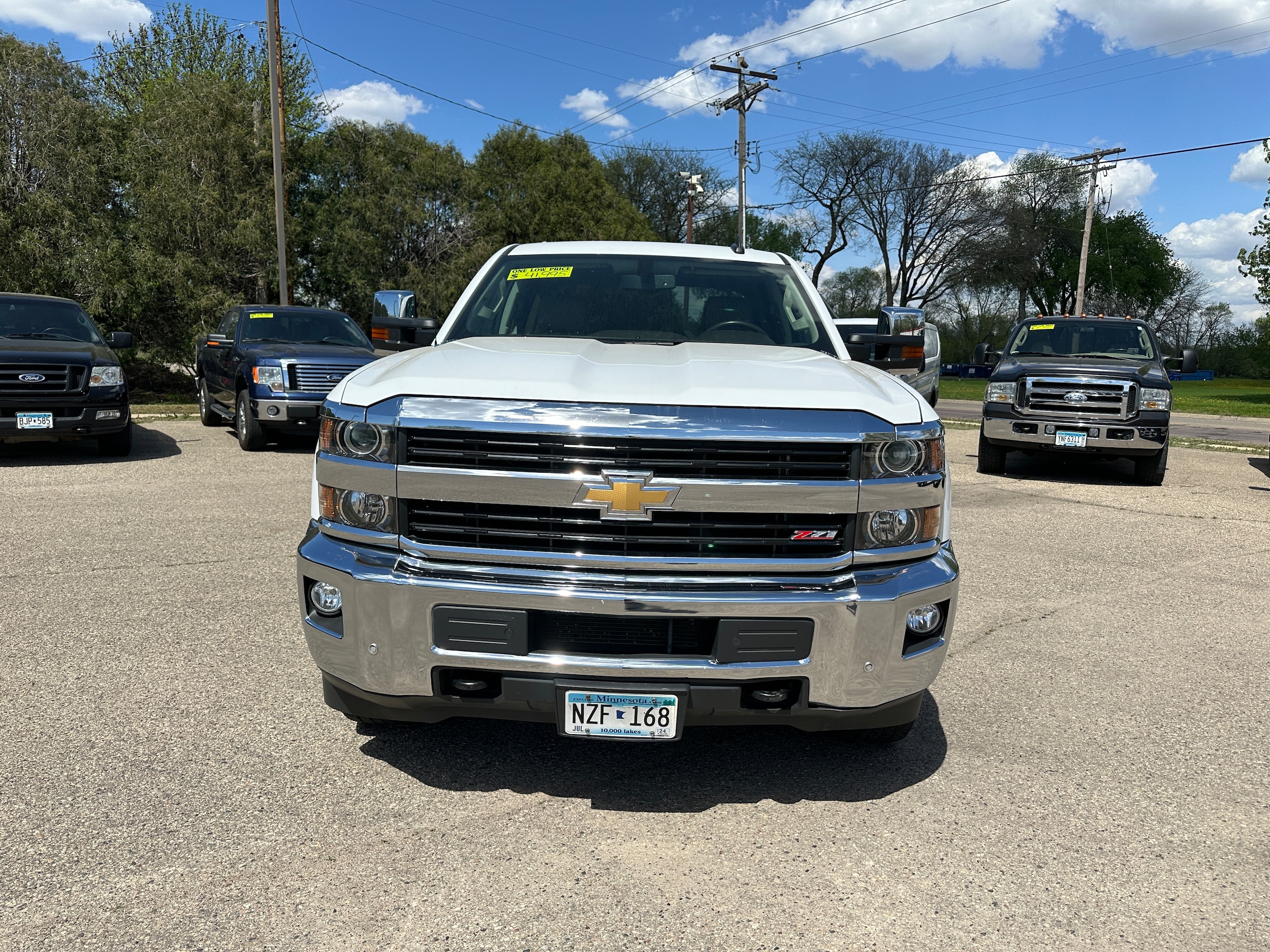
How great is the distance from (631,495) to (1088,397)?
978 centimetres

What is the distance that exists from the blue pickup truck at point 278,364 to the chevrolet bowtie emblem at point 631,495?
9.77 m

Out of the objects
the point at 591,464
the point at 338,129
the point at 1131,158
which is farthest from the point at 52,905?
the point at 1131,158

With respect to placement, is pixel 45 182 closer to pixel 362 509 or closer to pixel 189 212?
pixel 189 212

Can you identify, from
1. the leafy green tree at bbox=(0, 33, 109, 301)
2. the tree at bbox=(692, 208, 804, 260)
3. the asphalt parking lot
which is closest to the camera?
the asphalt parking lot

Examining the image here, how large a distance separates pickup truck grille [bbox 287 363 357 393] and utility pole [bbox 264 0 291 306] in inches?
379

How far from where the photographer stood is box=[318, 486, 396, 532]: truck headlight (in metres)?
3.00

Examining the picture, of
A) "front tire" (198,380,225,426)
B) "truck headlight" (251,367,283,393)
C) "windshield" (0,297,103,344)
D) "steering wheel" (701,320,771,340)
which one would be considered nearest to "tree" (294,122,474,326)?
"front tire" (198,380,225,426)

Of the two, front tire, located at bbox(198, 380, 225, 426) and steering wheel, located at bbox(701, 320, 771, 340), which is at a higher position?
steering wheel, located at bbox(701, 320, 771, 340)

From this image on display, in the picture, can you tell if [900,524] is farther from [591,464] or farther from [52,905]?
[52,905]

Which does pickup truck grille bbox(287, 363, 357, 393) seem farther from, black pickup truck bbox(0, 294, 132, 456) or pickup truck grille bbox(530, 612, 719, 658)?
pickup truck grille bbox(530, 612, 719, 658)

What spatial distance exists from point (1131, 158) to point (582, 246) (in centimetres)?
3887

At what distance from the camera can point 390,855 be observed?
286 centimetres

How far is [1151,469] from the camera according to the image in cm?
1147

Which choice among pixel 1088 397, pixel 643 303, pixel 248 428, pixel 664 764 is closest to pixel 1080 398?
pixel 1088 397
